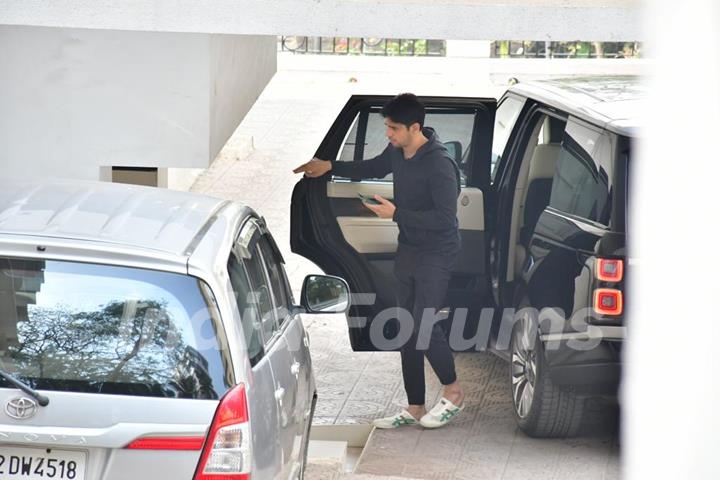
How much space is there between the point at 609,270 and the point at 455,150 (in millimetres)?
1734

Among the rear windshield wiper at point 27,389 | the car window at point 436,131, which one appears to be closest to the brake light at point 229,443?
the rear windshield wiper at point 27,389

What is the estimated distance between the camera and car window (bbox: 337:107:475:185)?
7453mm

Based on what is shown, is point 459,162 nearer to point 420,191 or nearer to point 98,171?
point 420,191

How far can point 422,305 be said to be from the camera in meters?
6.88

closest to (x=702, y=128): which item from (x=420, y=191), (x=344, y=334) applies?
(x=420, y=191)

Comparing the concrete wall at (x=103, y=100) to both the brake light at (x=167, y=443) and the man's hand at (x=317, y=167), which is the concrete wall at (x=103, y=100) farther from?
the brake light at (x=167, y=443)

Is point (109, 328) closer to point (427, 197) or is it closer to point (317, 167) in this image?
point (427, 197)

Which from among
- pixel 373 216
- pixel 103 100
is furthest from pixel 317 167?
pixel 103 100

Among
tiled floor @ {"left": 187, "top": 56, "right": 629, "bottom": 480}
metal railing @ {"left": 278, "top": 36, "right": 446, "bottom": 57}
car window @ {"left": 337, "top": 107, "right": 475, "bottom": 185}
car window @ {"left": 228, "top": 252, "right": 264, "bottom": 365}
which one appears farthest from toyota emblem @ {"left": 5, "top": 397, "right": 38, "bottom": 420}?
metal railing @ {"left": 278, "top": 36, "right": 446, "bottom": 57}

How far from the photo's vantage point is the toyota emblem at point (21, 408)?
3551mm

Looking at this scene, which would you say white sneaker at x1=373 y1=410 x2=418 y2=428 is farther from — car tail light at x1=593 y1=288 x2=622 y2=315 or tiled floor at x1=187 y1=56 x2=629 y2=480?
car tail light at x1=593 y1=288 x2=622 y2=315

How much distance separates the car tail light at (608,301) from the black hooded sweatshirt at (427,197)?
1.01 m

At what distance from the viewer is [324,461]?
6.21 m

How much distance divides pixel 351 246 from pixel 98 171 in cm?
166
